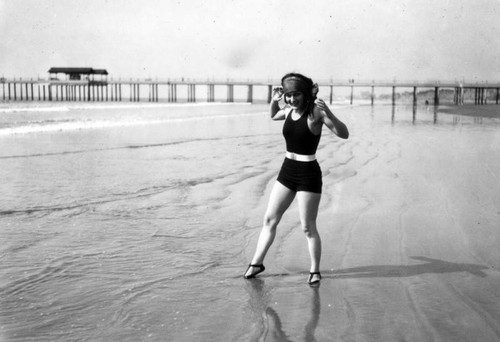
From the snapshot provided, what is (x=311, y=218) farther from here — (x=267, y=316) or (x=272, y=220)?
(x=267, y=316)

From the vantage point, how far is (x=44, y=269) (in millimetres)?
3846

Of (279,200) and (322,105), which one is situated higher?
(322,105)

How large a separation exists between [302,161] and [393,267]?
3.45 feet

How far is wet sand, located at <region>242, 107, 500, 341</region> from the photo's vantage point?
Result: 2.91 m

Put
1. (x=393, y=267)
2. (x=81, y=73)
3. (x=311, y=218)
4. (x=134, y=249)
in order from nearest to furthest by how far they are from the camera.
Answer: (x=311, y=218)
(x=393, y=267)
(x=134, y=249)
(x=81, y=73)

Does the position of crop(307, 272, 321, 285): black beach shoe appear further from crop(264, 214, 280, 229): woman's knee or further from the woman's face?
the woman's face

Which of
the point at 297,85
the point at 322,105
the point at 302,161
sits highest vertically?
the point at 297,85

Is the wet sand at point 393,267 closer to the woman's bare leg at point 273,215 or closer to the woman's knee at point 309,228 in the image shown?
the woman's bare leg at point 273,215

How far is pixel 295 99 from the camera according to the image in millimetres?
3576

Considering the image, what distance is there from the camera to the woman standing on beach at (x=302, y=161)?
3.56 m

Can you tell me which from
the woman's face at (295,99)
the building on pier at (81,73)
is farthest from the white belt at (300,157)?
the building on pier at (81,73)

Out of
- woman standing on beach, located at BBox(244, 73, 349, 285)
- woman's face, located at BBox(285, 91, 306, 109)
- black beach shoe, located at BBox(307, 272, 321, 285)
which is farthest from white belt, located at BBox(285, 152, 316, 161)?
black beach shoe, located at BBox(307, 272, 321, 285)

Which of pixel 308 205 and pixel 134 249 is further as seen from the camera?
pixel 134 249

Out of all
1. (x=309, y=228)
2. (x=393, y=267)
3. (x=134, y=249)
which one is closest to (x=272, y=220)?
(x=309, y=228)
